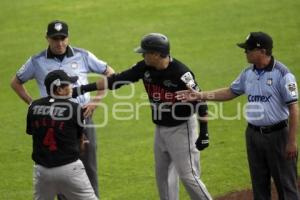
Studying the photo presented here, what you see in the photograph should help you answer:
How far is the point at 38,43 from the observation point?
14414 mm

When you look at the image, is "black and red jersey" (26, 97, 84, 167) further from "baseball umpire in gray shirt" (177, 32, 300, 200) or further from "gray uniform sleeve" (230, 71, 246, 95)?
"gray uniform sleeve" (230, 71, 246, 95)

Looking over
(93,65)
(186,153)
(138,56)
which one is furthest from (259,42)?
(138,56)

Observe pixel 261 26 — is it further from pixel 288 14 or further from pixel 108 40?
pixel 108 40

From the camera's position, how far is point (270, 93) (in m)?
6.36

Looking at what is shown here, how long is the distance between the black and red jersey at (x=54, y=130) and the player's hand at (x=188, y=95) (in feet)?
3.29

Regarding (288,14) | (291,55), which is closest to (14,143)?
(291,55)

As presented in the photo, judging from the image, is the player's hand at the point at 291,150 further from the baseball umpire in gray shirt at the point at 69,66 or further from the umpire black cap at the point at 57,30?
the umpire black cap at the point at 57,30

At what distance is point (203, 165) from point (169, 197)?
7.03 feet

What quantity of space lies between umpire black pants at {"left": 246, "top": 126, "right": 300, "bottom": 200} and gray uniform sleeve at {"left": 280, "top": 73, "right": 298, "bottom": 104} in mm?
342

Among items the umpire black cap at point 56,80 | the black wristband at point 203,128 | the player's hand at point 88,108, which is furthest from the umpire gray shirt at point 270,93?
the umpire black cap at point 56,80

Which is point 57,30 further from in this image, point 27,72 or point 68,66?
point 27,72

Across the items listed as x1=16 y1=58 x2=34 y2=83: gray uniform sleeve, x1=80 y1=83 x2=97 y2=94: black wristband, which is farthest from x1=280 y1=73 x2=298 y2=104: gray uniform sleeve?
x1=16 y1=58 x2=34 y2=83: gray uniform sleeve

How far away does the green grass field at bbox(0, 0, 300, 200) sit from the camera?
28.5 ft

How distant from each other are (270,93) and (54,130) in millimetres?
2073
